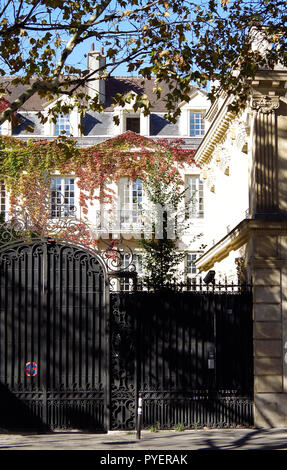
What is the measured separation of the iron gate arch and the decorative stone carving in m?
4.78

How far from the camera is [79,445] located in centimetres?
1298

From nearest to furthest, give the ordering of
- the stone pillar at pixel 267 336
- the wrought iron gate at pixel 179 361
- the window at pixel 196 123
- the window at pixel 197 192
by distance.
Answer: the wrought iron gate at pixel 179 361, the stone pillar at pixel 267 336, the window at pixel 197 192, the window at pixel 196 123

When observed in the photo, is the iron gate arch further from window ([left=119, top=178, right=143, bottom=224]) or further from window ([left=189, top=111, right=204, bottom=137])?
window ([left=189, top=111, right=204, bottom=137])

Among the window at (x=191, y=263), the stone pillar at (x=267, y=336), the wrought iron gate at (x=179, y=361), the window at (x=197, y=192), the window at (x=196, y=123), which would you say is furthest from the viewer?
the window at (x=196, y=123)

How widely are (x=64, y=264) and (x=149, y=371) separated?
266cm

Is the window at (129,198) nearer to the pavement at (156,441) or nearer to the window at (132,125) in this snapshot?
the window at (132,125)

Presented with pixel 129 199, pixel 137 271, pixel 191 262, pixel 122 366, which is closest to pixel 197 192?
pixel 129 199

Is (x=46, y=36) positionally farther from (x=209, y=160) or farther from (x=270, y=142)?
(x=209, y=160)

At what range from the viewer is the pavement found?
1250cm

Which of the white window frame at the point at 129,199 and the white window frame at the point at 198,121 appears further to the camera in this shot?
the white window frame at the point at 198,121

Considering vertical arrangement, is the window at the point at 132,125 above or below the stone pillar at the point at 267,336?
above

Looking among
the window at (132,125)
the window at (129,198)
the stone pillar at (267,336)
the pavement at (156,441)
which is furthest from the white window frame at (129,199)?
the pavement at (156,441)

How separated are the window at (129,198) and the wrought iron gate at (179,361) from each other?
72.5 feet

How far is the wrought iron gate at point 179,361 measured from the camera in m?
15.1
